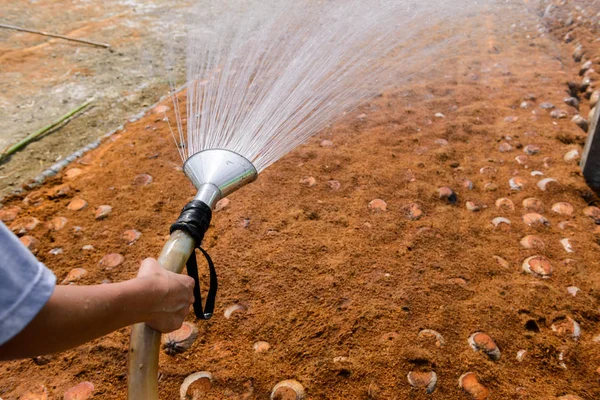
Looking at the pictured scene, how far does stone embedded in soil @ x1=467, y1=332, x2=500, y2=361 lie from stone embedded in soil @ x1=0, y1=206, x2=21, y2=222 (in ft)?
8.15

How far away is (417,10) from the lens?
236 inches

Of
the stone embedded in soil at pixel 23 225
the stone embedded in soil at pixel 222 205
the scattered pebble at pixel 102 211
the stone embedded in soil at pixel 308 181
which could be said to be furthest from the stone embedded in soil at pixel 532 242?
the stone embedded in soil at pixel 23 225

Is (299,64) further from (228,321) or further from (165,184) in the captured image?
(228,321)

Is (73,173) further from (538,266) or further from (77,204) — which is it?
(538,266)

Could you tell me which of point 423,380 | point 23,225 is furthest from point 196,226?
point 23,225

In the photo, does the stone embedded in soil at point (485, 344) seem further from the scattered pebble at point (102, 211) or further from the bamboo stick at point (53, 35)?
the bamboo stick at point (53, 35)

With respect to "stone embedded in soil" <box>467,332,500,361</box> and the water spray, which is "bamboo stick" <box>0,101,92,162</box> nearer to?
the water spray

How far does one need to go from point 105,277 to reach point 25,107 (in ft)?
7.70

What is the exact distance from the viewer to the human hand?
1.05m

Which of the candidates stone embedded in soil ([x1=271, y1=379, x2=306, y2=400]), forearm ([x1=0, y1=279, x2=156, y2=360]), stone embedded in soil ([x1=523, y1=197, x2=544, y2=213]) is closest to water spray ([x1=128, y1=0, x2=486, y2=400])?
forearm ([x1=0, y1=279, x2=156, y2=360])

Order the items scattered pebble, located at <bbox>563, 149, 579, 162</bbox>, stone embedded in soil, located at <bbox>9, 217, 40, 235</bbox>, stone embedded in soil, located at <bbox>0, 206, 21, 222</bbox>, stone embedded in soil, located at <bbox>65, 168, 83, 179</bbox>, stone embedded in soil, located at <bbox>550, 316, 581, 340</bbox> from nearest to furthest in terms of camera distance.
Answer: stone embedded in soil, located at <bbox>550, 316, 581, 340</bbox>
stone embedded in soil, located at <bbox>9, 217, 40, 235</bbox>
stone embedded in soil, located at <bbox>0, 206, 21, 222</bbox>
stone embedded in soil, located at <bbox>65, 168, 83, 179</bbox>
scattered pebble, located at <bbox>563, 149, 579, 162</bbox>

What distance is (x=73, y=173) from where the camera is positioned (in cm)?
308

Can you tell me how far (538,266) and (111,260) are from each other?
2078mm

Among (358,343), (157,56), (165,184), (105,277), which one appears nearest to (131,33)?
(157,56)
